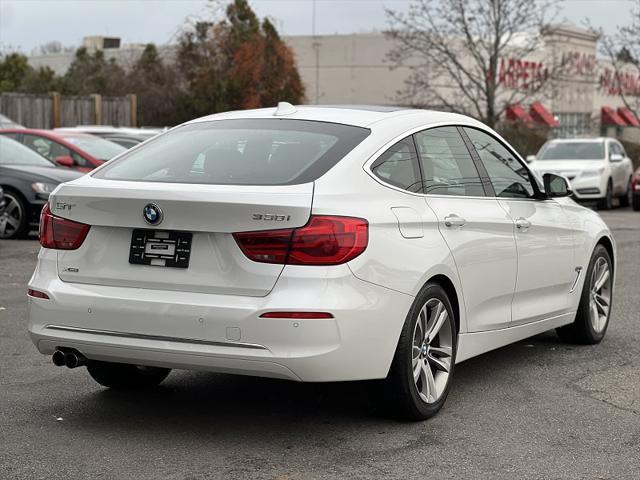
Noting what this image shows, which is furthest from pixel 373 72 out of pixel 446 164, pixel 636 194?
pixel 446 164

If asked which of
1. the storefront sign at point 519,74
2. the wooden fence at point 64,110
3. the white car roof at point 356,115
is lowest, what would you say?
the white car roof at point 356,115

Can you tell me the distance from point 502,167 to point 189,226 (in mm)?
2576

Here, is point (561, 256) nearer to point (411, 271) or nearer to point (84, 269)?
point (411, 271)

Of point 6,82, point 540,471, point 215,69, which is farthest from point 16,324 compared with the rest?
point 6,82

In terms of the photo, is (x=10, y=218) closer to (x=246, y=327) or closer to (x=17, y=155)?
(x=17, y=155)

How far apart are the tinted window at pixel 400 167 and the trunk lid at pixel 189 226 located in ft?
1.94

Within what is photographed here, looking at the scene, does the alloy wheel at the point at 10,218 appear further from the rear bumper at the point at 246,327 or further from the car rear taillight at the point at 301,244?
the car rear taillight at the point at 301,244

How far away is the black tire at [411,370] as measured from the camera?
18.6ft

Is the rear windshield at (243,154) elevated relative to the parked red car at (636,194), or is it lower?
elevated

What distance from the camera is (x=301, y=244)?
5.24 meters

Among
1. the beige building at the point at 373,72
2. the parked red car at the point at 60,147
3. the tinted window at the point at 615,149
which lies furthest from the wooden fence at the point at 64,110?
the beige building at the point at 373,72

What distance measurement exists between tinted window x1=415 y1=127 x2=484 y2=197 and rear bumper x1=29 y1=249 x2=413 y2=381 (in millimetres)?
944

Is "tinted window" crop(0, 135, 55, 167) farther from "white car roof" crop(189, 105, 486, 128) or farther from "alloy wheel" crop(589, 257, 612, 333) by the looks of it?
"white car roof" crop(189, 105, 486, 128)

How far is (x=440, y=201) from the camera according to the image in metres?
6.23
